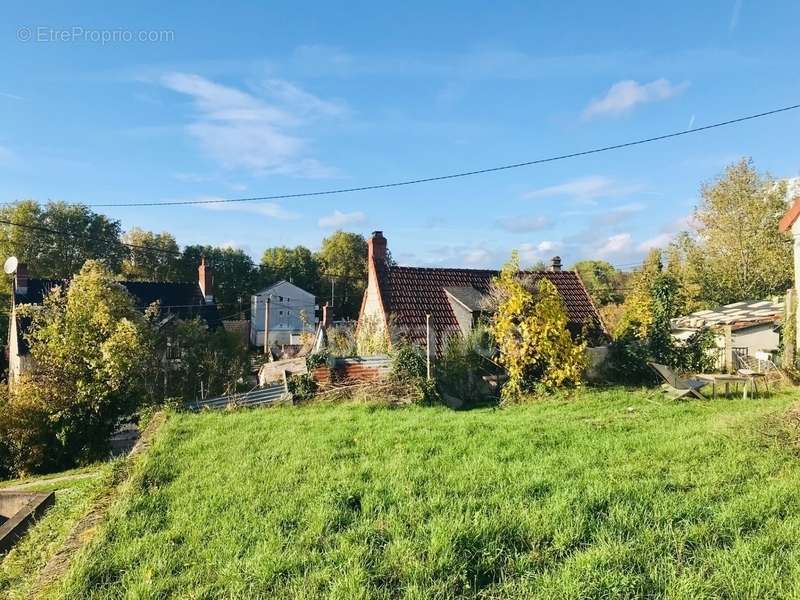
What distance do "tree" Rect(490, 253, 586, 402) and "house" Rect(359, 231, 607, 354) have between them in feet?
13.9

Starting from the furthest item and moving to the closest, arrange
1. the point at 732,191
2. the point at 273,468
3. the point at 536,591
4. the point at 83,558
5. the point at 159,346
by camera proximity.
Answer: the point at 732,191 < the point at 159,346 < the point at 273,468 < the point at 83,558 < the point at 536,591

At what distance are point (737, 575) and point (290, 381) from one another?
1135cm

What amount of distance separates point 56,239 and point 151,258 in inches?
321

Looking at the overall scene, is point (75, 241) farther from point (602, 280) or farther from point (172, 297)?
point (602, 280)

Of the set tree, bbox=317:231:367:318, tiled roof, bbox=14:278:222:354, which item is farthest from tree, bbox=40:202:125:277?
tree, bbox=317:231:367:318

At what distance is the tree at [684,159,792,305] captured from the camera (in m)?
29.1

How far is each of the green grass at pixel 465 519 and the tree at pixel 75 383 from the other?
734cm

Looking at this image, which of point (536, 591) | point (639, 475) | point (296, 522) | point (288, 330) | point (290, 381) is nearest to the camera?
point (536, 591)

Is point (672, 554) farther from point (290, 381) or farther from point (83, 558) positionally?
point (290, 381)

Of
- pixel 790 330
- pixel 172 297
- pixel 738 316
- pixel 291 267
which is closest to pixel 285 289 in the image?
pixel 291 267

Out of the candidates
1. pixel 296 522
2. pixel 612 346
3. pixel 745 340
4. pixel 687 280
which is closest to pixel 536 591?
pixel 296 522

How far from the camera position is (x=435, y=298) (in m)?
20.3

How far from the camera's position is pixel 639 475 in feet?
18.9

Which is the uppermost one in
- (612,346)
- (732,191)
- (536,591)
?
(732,191)
